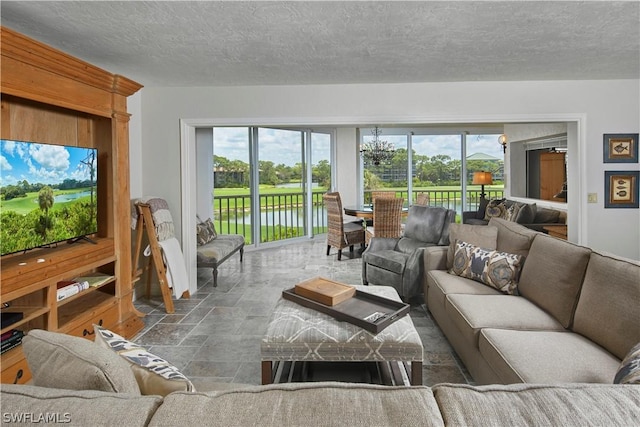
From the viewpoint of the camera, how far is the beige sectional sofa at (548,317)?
1638 millimetres

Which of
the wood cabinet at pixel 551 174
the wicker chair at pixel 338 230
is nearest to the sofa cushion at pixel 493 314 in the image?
the wicker chair at pixel 338 230

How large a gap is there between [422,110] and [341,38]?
1694mm

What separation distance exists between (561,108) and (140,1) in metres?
4.11

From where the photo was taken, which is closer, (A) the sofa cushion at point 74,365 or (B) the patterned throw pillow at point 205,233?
(A) the sofa cushion at point 74,365

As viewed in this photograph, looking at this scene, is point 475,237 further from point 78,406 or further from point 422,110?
point 78,406

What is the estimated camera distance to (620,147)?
396 cm

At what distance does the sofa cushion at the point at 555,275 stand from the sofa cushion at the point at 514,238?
143mm

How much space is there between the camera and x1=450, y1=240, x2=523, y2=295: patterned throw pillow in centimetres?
268

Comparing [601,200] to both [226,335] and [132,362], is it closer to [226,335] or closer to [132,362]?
[226,335]

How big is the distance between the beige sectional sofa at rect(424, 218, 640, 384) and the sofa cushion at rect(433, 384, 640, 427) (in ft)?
2.23

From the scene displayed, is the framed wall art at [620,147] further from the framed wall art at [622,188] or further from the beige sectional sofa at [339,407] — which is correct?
the beige sectional sofa at [339,407]

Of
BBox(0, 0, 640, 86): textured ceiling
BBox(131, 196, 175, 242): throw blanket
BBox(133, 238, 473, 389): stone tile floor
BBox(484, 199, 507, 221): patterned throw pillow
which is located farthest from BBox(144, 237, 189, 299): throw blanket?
BBox(484, 199, 507, 221): patterned throw pillow

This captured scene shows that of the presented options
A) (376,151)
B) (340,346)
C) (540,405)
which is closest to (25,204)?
(340,346)

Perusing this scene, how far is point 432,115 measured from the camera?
405 cm
